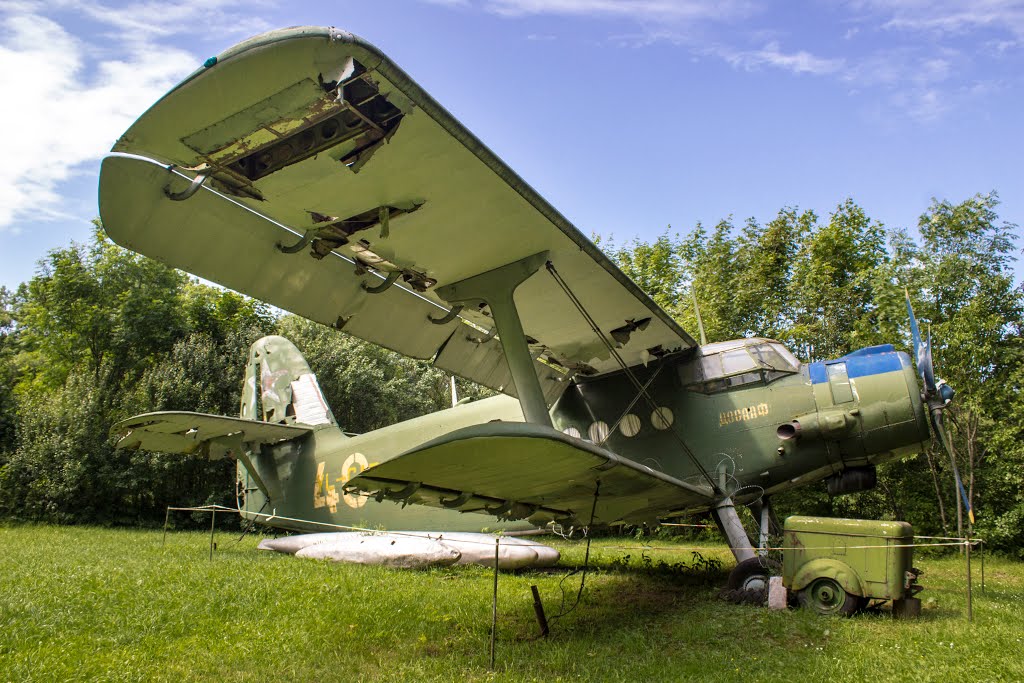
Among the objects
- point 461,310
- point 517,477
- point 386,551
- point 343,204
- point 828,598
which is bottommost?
point 828,598

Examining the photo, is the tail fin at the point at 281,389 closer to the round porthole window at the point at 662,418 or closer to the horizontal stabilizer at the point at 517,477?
the round porthole window at the point at 662,418

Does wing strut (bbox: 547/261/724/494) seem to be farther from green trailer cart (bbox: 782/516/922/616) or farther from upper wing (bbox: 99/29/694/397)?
green trailer cart (bbox: 782/516/922/616)

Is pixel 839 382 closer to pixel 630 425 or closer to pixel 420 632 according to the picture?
pixel 630 425

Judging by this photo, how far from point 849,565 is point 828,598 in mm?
352

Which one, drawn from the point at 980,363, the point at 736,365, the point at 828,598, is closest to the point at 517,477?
the point at 828,598

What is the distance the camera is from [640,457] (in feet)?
26.1

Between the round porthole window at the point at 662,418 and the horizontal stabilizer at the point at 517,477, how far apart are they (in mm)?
1366

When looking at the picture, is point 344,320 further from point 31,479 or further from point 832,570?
point 31,479

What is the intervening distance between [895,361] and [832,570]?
2.42 m

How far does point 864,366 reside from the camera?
285 inches

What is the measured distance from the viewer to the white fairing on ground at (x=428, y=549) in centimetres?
905

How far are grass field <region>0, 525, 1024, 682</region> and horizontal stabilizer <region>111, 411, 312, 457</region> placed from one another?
1.82 meters

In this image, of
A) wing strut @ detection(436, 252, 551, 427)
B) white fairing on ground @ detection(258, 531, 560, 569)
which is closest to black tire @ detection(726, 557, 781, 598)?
white fairing on ground @ detection(258, 531, 560, 569)

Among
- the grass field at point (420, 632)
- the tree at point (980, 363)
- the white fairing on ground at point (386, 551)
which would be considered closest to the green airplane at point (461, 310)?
the white fairing on ground at point (386, 551)
